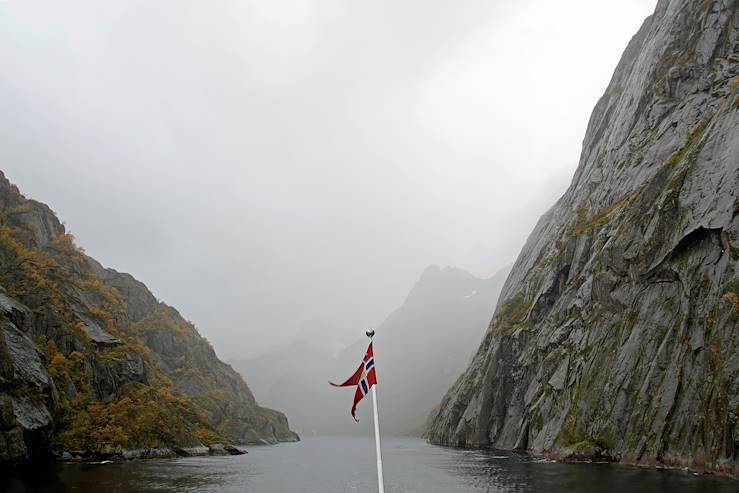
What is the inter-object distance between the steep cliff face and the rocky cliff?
220 feet

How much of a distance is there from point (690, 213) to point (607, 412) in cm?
2649

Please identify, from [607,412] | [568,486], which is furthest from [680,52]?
[568,486]

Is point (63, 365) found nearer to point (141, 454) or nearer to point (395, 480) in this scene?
point (141, 454)

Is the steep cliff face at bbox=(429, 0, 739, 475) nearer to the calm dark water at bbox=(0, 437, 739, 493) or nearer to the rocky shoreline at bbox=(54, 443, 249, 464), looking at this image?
the calm dark water at bbox=(0, 437, 739, 493)

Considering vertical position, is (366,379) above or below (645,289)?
below

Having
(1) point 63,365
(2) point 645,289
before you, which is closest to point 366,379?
(2) point 645,289

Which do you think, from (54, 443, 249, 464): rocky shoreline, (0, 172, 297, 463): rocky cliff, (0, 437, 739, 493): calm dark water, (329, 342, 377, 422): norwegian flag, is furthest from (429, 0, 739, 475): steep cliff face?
(0, 172, 297, 463): rocky cliff

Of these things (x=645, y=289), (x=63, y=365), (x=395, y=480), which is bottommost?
(x=395, y=480)

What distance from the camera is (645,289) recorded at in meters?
64.1

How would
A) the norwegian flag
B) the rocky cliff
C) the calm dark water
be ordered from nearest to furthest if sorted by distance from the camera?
the norwegian flag < the calm dark water < the rocky cliff

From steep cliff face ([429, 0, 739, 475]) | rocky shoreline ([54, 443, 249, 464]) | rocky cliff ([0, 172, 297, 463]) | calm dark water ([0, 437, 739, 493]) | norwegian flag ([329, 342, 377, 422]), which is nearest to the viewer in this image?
norwegian flag ([329, 342, 377, 422])

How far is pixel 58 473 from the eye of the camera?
52.5 m

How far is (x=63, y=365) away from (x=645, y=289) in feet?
290

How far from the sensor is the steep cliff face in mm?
49062
